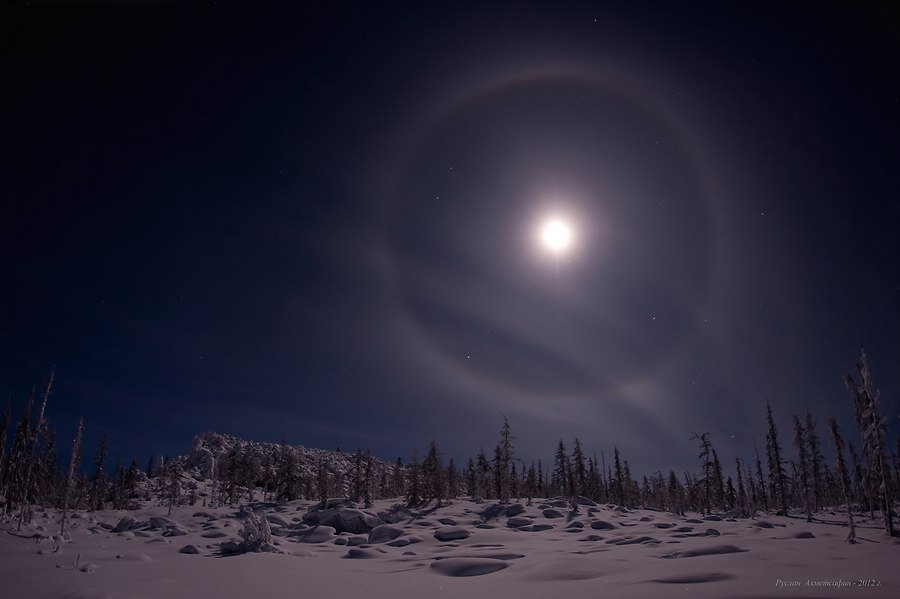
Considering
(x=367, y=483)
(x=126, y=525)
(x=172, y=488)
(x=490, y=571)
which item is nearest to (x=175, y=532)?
(x=126, y=525)

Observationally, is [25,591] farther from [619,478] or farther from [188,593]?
[619,478]

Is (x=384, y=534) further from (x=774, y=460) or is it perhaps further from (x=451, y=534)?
(x=774, y=460)

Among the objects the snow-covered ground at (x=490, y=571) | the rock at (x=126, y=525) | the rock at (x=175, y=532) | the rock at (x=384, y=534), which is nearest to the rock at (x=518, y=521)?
the snow-covered ground at (x=490, y=571)

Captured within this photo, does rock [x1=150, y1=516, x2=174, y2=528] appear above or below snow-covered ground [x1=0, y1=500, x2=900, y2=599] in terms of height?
below

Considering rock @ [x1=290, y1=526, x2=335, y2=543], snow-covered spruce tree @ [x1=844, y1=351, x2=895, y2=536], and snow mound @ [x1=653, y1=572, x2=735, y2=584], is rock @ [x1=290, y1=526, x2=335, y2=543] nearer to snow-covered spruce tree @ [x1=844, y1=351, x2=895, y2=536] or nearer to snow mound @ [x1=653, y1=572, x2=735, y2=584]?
snow mound @ [x1=653, y1=572, x2=735, y2=584]

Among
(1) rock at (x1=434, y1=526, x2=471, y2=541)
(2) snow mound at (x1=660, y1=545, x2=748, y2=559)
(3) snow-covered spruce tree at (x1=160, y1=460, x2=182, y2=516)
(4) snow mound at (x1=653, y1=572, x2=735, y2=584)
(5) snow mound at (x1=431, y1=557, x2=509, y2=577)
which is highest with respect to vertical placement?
(4) snow mound at (x1=653, y1=572, x2=735, y2=584)

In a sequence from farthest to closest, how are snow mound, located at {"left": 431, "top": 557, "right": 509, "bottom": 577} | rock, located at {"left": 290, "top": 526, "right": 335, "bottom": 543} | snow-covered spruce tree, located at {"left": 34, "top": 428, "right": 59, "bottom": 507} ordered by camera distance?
1. snow-covered spruce tree, located at {"left": 34, "top": 428, "right": 59, "bottom": 507}
2. rock, located at {"left": 290, "top": 526, "right": 335, "bottom": 543}
3. snow mound, located at {"left": 431, "top": 557, "right": 509, "bottom": 577}

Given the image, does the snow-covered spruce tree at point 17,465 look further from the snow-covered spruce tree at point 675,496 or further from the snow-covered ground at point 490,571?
the snow-covered spruce tree at point 675,496

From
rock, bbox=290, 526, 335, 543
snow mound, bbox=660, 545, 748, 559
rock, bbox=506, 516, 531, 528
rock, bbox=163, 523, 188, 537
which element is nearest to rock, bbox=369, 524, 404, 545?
rock, bbox=290, 526, 335, 543
